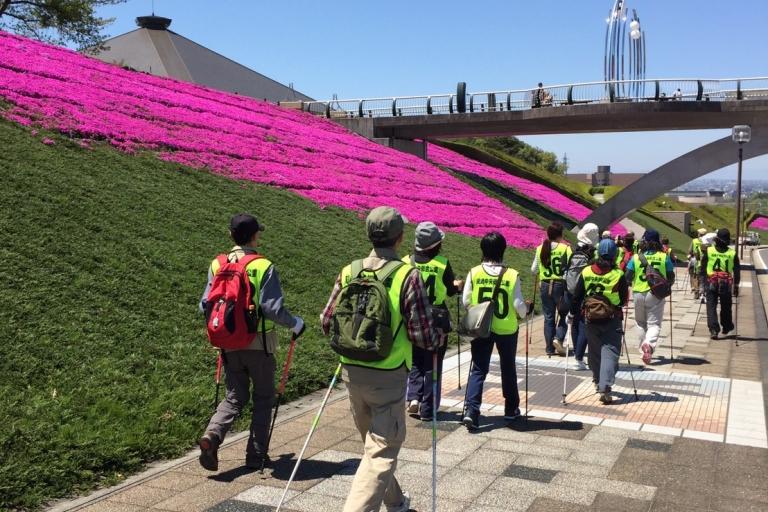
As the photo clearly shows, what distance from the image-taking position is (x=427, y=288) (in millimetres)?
6648

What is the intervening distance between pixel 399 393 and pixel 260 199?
13.6 metres

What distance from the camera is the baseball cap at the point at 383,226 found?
13.9 ft

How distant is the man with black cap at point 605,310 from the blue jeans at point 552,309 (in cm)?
246

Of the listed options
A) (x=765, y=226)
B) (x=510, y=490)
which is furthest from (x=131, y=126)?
(x=765, y=226)

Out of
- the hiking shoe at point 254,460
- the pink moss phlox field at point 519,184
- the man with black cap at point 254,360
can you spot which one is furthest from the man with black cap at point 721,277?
the pink moss phlox field at point 519,184

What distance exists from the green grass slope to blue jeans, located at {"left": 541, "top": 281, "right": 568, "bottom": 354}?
10.5ft

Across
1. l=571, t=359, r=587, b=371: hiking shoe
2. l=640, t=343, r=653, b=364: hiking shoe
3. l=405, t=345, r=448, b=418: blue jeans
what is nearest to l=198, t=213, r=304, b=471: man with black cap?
l=405, t=345, r=448, b=418: blue jeans

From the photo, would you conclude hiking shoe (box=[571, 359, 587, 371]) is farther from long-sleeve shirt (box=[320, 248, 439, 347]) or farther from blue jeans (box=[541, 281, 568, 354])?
long-sleeve shirt (box=[320, 248, 439, 347])

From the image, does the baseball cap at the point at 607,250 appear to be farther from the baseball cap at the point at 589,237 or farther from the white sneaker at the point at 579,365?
the white sneaker at the point at 579,365

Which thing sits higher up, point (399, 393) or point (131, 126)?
point (131, 126)

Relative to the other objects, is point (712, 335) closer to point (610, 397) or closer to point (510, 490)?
point (610, 397)

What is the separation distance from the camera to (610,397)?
303 inches

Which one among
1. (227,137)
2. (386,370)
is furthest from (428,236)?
(227,137)

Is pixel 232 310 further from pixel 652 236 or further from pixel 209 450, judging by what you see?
pixel 652 236
